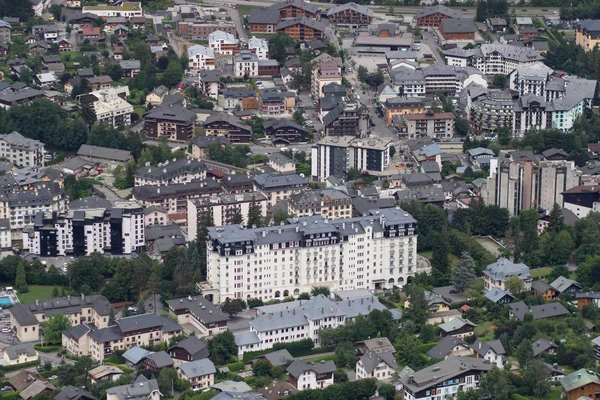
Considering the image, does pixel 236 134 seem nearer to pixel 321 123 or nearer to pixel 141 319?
pixel 321 123

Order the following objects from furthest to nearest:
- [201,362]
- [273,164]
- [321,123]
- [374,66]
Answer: [374,66], [321,123], [273,164], [201,362]

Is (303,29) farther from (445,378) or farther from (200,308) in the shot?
(445,378)

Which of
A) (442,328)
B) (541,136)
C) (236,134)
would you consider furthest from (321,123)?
(442,328)

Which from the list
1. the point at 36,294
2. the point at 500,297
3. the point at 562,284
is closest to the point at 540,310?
the point at 500,297

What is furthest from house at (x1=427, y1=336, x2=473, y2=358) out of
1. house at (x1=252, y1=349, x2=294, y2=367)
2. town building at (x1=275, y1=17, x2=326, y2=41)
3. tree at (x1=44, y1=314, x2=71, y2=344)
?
town building at (x1=275, y1=17, x2=326, y2=41)

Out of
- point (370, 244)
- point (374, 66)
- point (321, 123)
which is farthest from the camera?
point (374, 66)

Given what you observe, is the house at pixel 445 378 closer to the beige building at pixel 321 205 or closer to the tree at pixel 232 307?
the tree at pixel 232 307

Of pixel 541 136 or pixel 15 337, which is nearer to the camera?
pixel 15 337

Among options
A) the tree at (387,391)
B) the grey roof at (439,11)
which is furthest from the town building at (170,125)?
the tree at (387,391)
